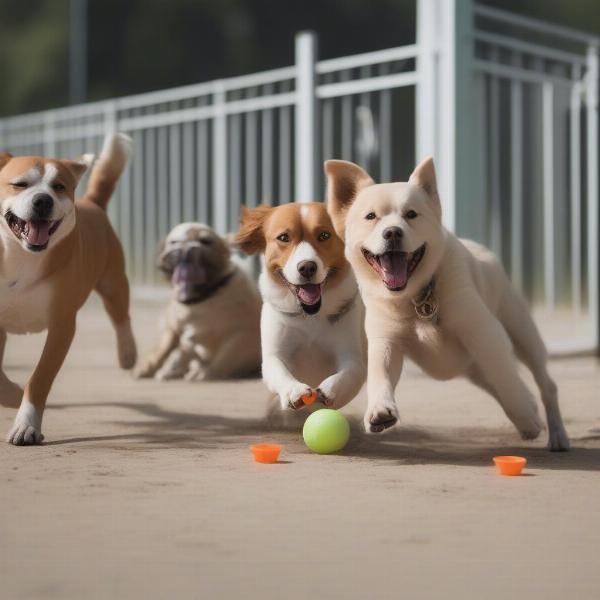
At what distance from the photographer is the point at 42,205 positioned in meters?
4.09

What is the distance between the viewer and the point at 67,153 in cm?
1429

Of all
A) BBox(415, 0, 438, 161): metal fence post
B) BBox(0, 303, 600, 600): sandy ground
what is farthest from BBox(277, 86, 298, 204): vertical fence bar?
BBox(0, 303, 600, 600): sandy ground

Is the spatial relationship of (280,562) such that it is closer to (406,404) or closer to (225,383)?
(406,404)

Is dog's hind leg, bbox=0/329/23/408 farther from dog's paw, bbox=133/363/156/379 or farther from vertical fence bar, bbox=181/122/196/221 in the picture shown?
vertical fence bar, bbox=181/122/196/221

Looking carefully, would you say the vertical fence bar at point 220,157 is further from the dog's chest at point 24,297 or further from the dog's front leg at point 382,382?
the dog's front leg at point 382,382

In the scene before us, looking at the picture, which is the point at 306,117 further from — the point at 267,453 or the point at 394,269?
the point at 267,453

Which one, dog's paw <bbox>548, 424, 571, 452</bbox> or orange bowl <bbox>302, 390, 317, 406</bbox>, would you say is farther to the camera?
dog's paw <bbox>548, 424, 571, 452</bbox>

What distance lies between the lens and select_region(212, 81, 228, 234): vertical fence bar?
1132cm

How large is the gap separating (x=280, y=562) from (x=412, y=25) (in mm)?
21230

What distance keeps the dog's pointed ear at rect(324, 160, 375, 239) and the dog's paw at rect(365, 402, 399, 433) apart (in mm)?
725

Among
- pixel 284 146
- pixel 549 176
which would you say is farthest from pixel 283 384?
pixel 284 146

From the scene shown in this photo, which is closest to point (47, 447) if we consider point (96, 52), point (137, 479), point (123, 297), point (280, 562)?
point (137, 479)

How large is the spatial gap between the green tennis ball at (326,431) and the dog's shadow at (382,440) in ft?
0.23

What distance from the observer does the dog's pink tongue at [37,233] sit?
4098 mm
